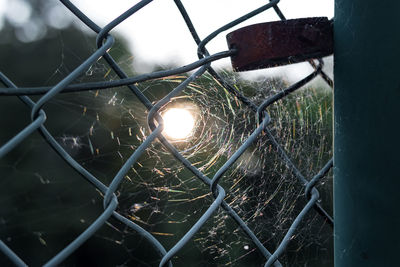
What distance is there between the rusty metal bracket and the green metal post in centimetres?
2

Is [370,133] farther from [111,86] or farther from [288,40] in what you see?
[111,86]

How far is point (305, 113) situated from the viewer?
33.9 inches

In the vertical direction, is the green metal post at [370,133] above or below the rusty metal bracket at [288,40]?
below

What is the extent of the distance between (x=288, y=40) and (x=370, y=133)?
0.41ft

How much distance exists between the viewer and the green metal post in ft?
1.32

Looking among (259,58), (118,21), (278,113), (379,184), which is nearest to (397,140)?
(379,184)

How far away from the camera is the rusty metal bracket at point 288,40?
0.44 m

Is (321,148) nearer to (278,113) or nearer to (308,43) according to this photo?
(278,113)

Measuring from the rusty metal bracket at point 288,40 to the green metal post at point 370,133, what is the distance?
0.07 feet

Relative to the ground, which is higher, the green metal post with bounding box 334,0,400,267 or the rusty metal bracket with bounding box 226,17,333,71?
the rusty metal bracket with bounding box 226,17,333,71

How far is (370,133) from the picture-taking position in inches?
16.1

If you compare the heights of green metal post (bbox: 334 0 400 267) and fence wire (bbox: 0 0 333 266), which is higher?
fence wire (bbox: 0 0 333 266)

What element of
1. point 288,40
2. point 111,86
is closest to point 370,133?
point 288,40

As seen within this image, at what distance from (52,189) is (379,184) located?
9.97 m
